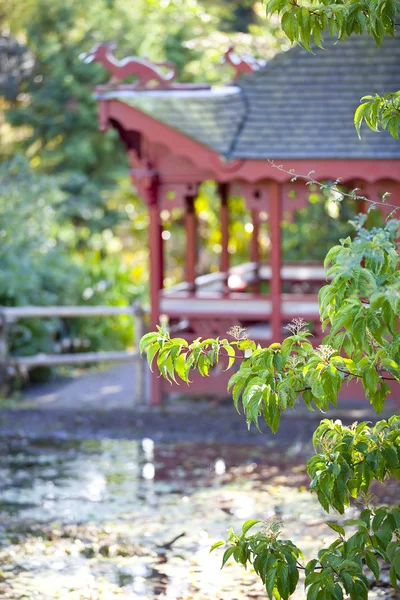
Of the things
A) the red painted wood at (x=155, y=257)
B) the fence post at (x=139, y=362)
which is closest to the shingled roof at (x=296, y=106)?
the red painted wood at (x=155, y=257)

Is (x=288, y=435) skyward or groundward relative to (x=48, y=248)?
groundward

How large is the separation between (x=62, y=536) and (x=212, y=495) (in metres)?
1.44

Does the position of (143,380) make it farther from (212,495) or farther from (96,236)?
(96,236)

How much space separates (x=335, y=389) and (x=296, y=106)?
23.5 ft

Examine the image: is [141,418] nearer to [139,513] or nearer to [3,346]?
[3,346]

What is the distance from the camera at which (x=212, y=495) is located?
7871 mm

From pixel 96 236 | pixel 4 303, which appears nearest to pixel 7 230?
pixel 4 303

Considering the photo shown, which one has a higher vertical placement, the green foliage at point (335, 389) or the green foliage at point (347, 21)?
the green foliage at point (347, 21)

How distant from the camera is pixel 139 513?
7.41 meters

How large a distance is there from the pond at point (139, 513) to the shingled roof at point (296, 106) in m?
2.98

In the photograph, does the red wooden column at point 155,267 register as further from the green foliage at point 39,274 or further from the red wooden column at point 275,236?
the green foliage at point 39,274

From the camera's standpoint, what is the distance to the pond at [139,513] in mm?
5992

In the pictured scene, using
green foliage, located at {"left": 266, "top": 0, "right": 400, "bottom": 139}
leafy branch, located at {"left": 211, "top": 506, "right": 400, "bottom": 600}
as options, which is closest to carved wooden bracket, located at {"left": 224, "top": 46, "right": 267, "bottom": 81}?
green foliage, located at {"left": 266, "top": 0, "right": 400, "bottom": 139}

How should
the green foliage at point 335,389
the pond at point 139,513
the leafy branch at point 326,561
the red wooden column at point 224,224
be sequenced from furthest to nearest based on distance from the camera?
1. the red wooden column at point 224,224
2. the pond at point 139,513
3. the leafy branch at point 326,561
4. the green foliage at point 335,389
